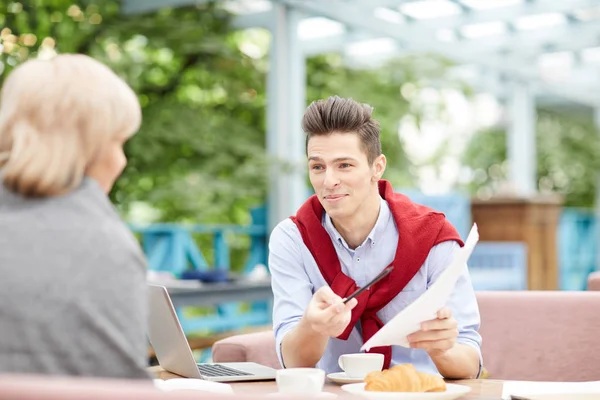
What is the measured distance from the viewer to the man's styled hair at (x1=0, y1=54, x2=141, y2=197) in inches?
45.3

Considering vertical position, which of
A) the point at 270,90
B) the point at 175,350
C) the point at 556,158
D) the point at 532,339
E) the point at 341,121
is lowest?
the point at 532,339

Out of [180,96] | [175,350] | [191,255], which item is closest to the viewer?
[175,350]

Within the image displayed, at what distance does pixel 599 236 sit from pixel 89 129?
10232mm

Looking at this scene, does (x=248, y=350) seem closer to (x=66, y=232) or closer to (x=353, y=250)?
(x=353, y=250)

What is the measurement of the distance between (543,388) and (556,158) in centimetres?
1056

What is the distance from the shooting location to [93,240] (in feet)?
3.70

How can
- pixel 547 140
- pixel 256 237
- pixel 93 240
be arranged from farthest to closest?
pixel 547 140 < pixel 256 237 < pixel 93 240

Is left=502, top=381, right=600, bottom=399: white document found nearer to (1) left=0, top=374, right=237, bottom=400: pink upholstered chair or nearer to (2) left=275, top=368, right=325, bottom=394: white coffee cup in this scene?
(2) left=275, top=368, right=325, bottom=394: white coffee cup

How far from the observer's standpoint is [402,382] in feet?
4.89

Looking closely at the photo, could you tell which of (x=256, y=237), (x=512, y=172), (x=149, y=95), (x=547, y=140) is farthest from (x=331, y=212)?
(x=547, y=140)

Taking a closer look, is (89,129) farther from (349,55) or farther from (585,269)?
(585,269)

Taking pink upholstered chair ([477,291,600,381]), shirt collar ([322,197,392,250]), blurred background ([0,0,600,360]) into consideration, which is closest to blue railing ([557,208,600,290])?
blurred background ([0,0,600,360])

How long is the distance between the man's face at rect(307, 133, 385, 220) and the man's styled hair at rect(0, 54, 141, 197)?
3.18ft

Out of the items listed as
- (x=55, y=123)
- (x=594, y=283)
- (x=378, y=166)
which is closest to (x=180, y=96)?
(x=594, y=283)
